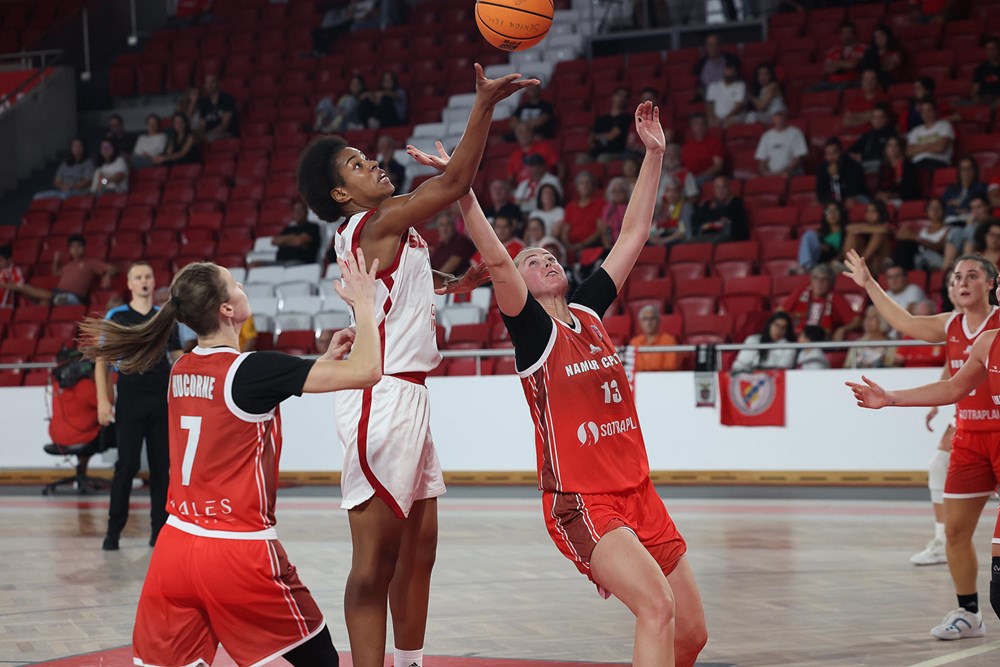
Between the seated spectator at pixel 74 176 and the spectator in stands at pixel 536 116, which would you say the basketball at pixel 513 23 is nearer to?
the spectator in stands at pixel 536 116

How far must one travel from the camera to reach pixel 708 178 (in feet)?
44.6

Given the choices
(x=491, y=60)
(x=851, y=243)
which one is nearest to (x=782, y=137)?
(x=851, y=243)

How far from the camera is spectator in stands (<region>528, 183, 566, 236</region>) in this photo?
13.2m

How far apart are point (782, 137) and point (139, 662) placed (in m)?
11.3

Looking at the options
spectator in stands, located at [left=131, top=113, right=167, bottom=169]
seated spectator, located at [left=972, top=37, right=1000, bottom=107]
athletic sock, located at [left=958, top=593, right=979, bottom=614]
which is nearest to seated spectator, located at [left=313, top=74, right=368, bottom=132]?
spectator in stands, located at [left=131, top=113, right=167, bottom=169]

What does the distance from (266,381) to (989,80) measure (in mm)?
11604

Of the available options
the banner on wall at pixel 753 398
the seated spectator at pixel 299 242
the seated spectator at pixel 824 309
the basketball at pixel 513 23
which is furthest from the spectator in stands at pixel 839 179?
the basketball at pixel 513 23

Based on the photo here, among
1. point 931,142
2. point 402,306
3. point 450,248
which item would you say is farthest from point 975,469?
point 450,248

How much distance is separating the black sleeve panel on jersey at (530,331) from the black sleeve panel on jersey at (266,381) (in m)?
0.80

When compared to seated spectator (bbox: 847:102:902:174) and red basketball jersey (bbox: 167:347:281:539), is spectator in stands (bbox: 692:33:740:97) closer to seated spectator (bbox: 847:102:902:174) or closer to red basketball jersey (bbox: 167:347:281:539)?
seated spectator (bbox: 847:102:902:174)

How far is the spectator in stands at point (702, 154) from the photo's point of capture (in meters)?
13.6

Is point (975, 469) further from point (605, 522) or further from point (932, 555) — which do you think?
A: point (605, 522)

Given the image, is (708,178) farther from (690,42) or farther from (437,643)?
(437,643)

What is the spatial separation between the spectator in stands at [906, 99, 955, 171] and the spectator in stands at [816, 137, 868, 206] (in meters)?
0.58
